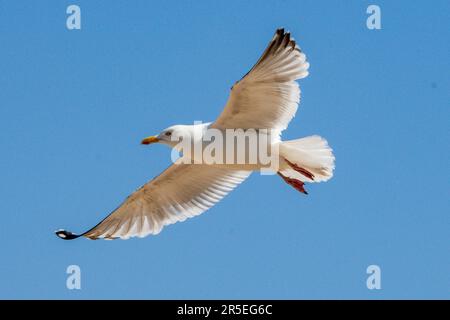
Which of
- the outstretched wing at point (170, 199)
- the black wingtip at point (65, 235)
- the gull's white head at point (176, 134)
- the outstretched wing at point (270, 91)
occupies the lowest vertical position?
the black wingtip at point (65, 235)

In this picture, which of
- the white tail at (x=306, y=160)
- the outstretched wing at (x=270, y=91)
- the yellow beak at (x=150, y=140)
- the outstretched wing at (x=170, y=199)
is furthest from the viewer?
the outstretched wing at (x=170, y=199)

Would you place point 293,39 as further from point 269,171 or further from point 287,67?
point 269,171

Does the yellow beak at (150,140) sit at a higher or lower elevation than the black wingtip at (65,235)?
higher

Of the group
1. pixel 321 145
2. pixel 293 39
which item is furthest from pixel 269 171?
pixel 293 39

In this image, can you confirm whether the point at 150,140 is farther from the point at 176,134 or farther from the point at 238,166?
the point at 238,166

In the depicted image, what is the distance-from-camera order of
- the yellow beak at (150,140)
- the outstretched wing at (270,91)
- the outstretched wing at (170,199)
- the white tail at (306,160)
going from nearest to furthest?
the outstretched wing at (270,91) < the white tail at (306,160) < the yellow beak at (150,140) < the outstretched wing at (170,199)

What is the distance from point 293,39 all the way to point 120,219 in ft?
7.50

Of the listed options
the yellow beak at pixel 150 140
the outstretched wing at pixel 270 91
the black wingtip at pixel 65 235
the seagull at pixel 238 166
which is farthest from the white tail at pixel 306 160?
the black wingtip at pixel 65 235

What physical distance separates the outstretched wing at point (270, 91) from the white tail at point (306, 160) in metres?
0.21

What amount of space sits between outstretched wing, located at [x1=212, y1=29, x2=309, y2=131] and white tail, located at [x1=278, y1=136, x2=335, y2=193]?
0.69 feet

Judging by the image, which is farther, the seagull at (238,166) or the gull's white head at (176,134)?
the gull's white head at (176,134)

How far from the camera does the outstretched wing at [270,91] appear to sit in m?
7.24

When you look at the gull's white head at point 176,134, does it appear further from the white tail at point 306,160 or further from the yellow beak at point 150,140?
the white tail at point 306,160

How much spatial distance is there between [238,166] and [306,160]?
0.55 m
